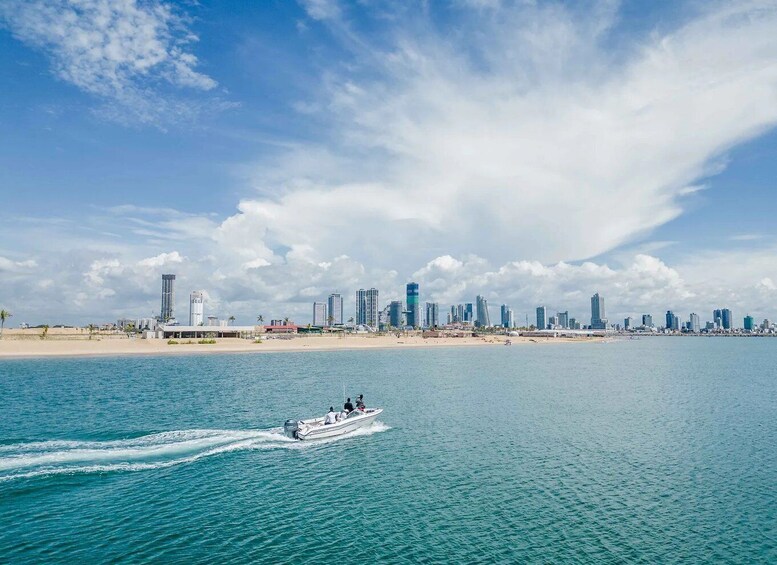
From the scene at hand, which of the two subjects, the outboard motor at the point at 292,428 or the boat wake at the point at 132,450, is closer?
the boat wake at the point at 132,450

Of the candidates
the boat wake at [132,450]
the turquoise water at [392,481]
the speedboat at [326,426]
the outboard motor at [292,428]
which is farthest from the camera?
the speedboat at [326,426]

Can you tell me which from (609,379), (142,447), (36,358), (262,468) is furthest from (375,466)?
(36,358)

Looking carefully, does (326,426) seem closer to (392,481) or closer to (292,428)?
(292,428)

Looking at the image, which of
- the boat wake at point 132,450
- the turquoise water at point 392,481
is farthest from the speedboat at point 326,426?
the turquoise water at point 392,481

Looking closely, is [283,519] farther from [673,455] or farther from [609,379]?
[609,379]

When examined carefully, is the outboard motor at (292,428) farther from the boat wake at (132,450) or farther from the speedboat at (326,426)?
the boat wake at (132,450)

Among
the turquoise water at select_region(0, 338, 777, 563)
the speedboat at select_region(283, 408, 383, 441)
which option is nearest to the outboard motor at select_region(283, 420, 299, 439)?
the speedboat at select_region(283, 408, 383, 441)

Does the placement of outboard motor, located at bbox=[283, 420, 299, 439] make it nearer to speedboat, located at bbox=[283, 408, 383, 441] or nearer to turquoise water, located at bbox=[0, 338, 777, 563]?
speedboat, located at bbox=[283, 408, 383, 441]
